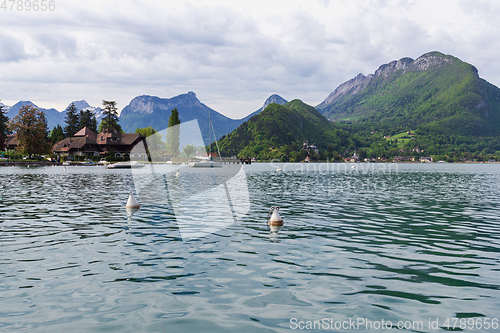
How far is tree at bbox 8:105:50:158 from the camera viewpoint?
4948 inches

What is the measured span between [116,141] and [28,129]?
165 ft

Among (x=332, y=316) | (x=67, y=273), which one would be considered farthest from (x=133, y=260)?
(x=332, y=316)

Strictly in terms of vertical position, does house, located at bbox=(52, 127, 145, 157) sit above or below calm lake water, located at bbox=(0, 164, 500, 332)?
above

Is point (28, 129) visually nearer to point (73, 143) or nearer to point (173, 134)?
point (73, 143)

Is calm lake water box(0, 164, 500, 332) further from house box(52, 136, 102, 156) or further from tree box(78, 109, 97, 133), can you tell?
tree box(78, 109, 97, 133)

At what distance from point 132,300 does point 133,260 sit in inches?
153

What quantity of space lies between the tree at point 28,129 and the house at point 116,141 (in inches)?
1587

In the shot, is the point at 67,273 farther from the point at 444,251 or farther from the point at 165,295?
the point at 444,251

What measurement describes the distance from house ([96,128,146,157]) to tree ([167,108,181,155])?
786 inches

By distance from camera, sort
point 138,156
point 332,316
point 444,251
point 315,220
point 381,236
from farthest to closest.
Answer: point 138,156 → point 315,220 → point 381,236 → point 444,251 → point 332,316

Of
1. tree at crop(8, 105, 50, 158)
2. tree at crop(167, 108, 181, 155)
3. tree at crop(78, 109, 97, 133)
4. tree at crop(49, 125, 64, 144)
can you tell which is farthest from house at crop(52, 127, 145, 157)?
tree at crop(8, 105, 50, 158)

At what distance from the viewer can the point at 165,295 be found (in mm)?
9250

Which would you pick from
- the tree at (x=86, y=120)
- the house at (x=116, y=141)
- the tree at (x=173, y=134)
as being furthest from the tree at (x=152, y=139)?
the tree at (x=86, y=120)

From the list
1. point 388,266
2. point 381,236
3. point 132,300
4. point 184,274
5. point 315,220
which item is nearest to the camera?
point 132,300
